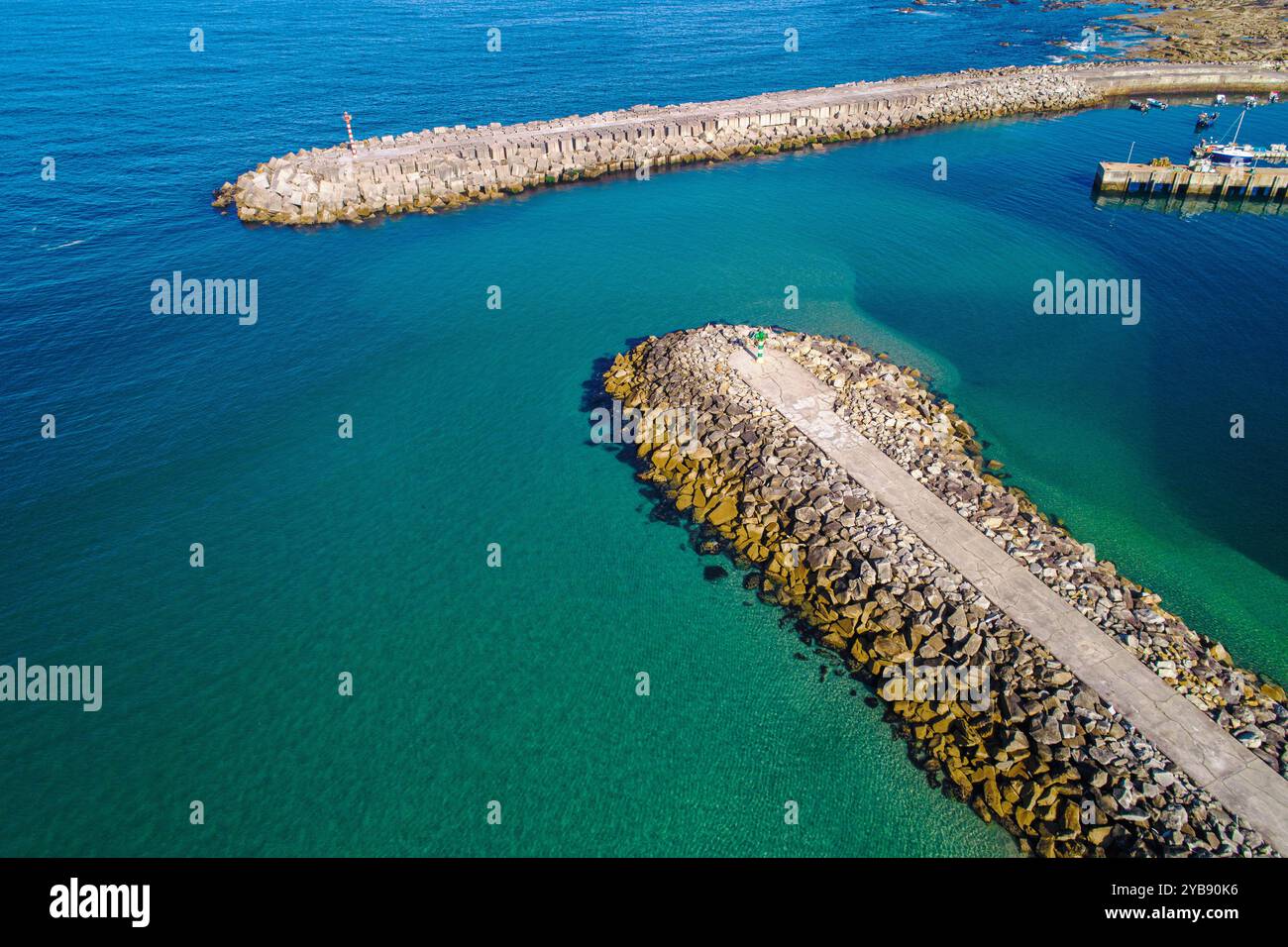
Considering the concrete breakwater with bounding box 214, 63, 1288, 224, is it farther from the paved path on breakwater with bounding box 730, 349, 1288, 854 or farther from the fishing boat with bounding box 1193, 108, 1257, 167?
the paved path on breakwater with bounding box 730, 349, 1288, 854

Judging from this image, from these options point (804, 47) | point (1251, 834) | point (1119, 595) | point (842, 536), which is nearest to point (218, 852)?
point (842, 536)

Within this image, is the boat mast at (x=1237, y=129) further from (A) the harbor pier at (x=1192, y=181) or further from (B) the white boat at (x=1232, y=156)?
(A) the harbor pier at (x=1192, y=181)

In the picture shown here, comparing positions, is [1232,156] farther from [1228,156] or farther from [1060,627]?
[1060,627]

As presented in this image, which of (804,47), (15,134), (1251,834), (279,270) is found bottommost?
(1251,834)

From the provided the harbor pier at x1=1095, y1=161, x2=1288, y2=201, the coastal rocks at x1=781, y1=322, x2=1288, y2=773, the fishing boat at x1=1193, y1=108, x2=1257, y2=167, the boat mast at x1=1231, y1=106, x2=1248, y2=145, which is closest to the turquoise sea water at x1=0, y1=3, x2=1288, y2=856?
the coastal rocks at x1=781, y1=322, x2=1288, y2=773

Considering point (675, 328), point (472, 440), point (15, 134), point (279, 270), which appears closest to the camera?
point (472, 440)

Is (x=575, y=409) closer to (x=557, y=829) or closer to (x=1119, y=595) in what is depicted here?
(x=557, y=829)
